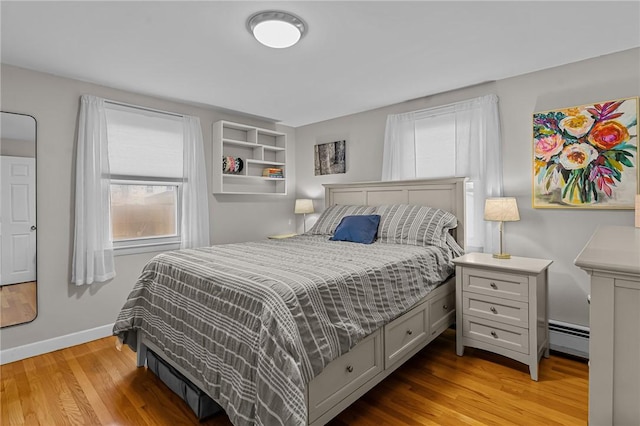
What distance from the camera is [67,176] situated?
2.92 metres

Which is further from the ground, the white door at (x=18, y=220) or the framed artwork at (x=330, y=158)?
the framed artwork at (x=330, y=158)

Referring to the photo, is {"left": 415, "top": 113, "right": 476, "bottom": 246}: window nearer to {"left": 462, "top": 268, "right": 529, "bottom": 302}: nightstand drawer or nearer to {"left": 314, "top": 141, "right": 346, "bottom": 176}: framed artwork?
{"left": 462, "top": 268, "right": 529, "bottom": 302}: nightstand drawer

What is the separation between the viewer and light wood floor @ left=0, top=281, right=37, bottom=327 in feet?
8.63

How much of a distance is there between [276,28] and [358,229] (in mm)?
1815

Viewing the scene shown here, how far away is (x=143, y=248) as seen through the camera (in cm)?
341

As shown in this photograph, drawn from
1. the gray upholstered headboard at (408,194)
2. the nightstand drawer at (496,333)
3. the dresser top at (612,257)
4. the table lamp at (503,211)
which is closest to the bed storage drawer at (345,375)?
the nightstand drawer at (496,333)

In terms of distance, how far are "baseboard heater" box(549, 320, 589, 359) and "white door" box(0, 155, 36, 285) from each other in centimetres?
433

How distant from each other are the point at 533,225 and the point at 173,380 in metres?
3.02

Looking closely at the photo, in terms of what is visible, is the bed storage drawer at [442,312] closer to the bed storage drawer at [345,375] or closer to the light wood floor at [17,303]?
the bed storage drawer at [345,375]

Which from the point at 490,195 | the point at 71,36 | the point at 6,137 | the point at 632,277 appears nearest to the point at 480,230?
the point at 490,195

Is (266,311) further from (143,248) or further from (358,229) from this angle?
(143,248)

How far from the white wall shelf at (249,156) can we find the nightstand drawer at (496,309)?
9.30 feet

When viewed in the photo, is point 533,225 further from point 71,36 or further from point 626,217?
point 71,36

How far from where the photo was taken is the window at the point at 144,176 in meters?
3.23
